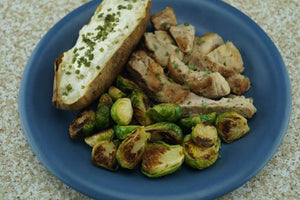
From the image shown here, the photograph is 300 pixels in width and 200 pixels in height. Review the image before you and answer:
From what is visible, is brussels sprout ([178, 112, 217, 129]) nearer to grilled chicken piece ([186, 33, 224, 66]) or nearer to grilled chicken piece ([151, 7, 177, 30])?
grilled chicken piece ([186, 33, 224, 66])

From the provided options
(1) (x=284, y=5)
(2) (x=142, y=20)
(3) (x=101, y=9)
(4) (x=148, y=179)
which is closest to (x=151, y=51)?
(2) (x=142, y=20)

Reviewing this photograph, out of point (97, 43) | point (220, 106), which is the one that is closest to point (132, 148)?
point (220, 106)

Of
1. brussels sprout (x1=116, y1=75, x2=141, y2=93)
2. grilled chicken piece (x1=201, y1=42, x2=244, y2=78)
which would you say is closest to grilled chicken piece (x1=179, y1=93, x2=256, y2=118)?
grilled chicken piece (x1=201, y1=42, x2=244, y2=78)

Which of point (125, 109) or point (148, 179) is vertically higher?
point (125, 109)

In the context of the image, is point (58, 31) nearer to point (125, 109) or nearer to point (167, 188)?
point (125, 109)

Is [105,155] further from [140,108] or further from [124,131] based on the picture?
[140,108]

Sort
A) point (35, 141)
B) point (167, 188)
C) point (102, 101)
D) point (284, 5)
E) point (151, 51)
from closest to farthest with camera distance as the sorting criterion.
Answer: point (167, 188), point (35, 141), point (102, 101), point (151, 51), point (284, 5)

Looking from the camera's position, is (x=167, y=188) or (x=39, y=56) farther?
(x=39, y=56)
